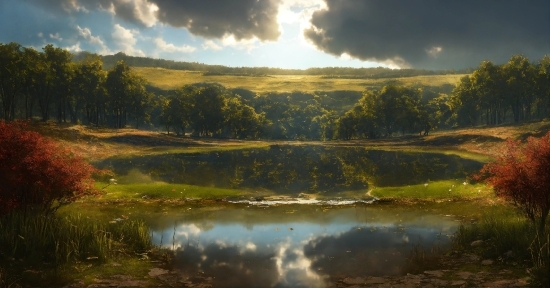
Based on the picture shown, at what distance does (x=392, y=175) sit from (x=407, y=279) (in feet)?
132

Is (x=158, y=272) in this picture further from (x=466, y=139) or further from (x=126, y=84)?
(x=126, y=84)

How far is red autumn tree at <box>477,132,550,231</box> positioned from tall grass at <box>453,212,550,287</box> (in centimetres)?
99

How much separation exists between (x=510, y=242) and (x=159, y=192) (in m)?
31.1

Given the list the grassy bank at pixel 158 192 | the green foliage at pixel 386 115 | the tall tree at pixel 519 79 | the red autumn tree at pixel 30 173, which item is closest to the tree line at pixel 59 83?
the grassy bank at pixel 158 192

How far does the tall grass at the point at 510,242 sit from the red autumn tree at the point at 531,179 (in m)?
0.99

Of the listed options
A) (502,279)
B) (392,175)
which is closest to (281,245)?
(502,279)

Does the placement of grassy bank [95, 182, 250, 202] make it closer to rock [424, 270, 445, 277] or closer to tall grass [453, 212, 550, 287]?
tall grass [453, 212, 550, 287]

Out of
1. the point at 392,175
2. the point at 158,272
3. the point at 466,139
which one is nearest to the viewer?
the point at 158,272

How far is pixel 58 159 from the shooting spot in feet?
78.2

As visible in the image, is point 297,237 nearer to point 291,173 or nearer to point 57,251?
point 57,251

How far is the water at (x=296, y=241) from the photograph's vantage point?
19.8 meters

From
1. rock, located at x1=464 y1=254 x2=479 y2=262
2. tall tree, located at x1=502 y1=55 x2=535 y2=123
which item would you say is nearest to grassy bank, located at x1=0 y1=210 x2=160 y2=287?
rock, located at x1=464 y1=254 x2=479 y2=262

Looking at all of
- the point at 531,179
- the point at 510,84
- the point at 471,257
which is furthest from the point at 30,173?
the point at 510,84

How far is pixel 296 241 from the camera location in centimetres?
2520
